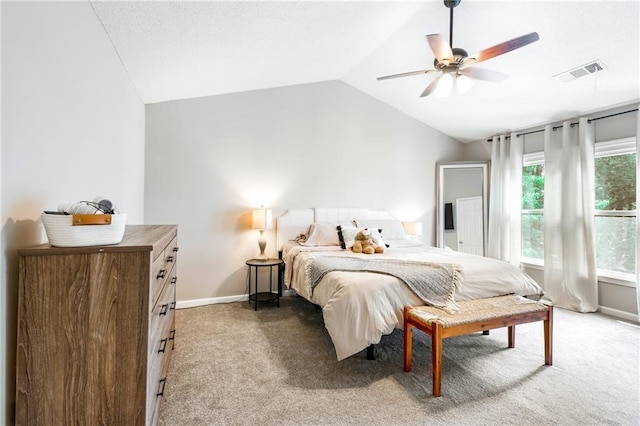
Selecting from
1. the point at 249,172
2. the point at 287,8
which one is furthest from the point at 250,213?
the point at 287,8

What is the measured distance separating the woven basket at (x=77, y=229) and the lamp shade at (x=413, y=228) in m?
4.24

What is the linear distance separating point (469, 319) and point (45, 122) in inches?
101

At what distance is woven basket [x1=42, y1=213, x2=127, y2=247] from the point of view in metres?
1.11

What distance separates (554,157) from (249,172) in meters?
3.94

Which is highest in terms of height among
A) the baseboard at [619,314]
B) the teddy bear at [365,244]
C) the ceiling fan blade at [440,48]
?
the ceiling fan blade at [440,48]

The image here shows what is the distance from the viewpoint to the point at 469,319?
2.13 metres

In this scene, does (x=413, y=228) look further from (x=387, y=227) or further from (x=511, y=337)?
(x=511, y=337)

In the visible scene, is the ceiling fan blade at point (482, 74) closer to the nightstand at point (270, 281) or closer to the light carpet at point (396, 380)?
the light carpet at point (396, 380)

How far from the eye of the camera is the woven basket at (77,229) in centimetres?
111

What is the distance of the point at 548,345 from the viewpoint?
2.38 meters

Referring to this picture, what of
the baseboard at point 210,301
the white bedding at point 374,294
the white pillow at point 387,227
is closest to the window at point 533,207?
Answer: the white pillow at point 387,227

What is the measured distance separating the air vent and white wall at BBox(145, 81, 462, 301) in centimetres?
215

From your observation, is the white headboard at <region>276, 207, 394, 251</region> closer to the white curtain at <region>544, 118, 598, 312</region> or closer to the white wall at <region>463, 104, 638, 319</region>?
the white curtain at <region>544, 118, 598, 312</region>

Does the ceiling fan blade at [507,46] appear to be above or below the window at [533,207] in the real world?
above
